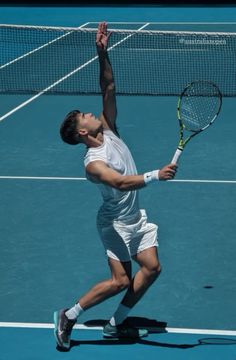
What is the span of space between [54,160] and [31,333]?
5.62m

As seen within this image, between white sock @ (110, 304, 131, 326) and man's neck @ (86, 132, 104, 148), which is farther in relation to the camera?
white sock @ (110, 304, 131, 326)

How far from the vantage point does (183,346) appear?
25.0 ft

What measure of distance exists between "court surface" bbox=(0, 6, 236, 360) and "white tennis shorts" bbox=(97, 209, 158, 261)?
80cm

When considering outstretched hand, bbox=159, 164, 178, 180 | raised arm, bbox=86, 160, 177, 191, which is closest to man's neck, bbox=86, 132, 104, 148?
raised arm, bbox=86, 160, 177, 191

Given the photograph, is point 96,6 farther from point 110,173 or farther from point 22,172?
point 110,173

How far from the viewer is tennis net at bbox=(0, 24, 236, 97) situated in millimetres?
17859

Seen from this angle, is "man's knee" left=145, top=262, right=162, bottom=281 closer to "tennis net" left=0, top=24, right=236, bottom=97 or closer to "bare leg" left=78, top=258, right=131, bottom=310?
"bare leg" left=78, top=258, right=131, bottom=310

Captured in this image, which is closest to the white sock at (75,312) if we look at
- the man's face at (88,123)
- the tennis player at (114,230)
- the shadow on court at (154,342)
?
the tennis player at (114,230)

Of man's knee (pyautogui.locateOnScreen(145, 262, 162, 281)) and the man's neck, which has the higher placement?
the man's neck

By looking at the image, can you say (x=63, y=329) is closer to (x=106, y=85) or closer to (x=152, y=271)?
(x=152, y=271)

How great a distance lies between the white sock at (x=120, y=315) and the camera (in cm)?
773

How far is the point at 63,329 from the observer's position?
7.57m

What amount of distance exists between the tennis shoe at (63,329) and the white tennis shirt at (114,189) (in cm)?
87

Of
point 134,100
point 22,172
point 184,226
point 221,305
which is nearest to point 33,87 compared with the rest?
point 134,100
